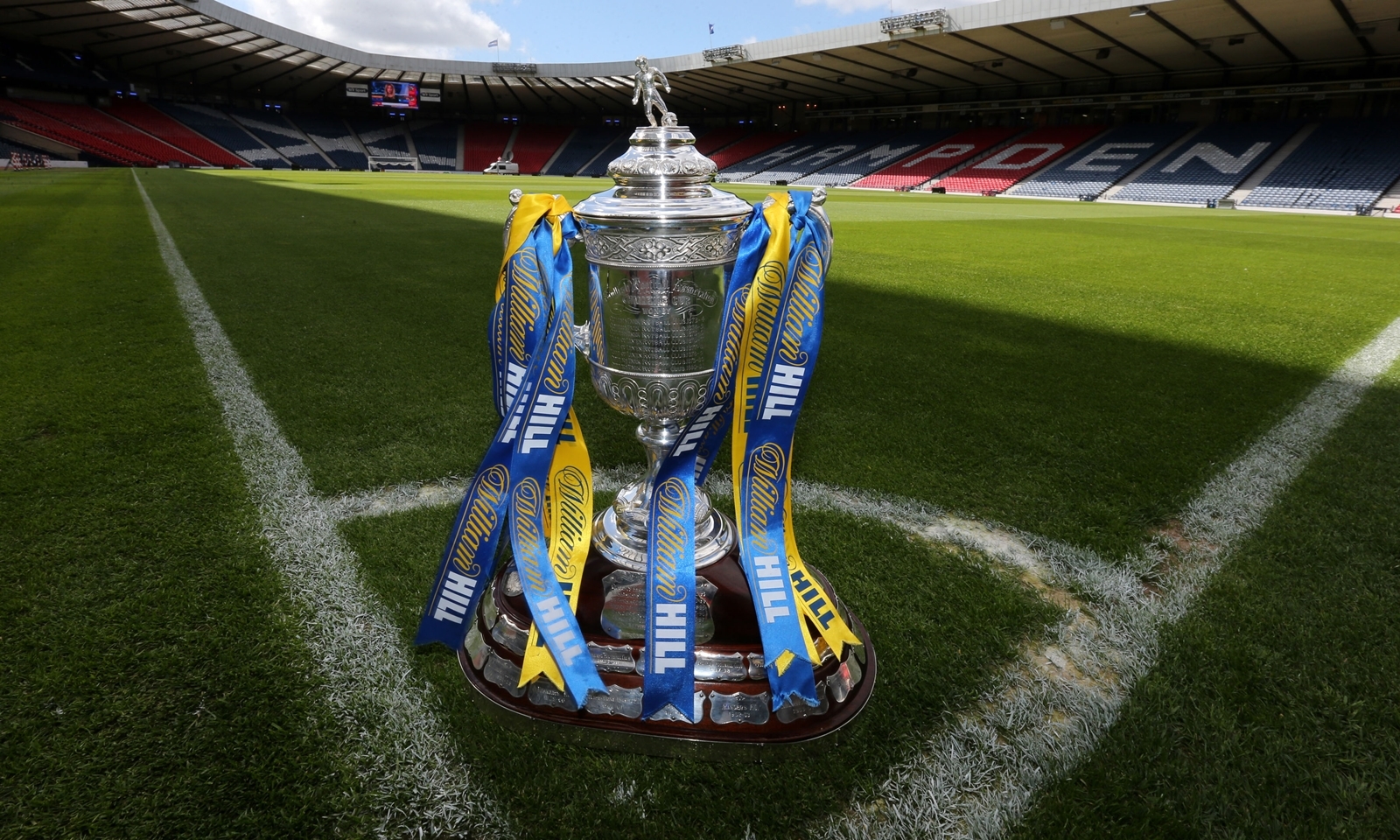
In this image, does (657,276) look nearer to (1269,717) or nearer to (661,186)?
(661,186)

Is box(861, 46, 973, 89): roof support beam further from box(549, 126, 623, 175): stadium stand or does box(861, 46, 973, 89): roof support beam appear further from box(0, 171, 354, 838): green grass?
box(0, 171, 354, 838): green grass

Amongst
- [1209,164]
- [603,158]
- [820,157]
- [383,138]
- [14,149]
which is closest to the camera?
[1209,164]

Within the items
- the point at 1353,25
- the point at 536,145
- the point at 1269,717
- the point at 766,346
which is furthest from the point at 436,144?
the point at 1269,717

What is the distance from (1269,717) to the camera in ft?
4.66

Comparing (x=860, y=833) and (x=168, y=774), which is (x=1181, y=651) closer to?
(x=860, y=833)

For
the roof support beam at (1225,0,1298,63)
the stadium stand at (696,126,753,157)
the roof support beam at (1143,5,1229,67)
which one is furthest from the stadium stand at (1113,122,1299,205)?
the stadium stand at (696,126,753,157)

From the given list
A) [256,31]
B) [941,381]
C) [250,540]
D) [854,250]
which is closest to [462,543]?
[250,540]

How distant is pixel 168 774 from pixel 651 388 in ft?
3.67

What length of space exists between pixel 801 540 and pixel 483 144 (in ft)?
172

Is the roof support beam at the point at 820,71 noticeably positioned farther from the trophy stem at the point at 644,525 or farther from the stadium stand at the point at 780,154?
the trophy stem at the point at 644,525

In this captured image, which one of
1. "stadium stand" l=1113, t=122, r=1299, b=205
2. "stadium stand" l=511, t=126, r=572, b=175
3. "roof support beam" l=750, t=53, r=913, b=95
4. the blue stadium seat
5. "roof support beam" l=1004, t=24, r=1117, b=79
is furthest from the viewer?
"stadium stand" l=511, t=126, r=572, b=175

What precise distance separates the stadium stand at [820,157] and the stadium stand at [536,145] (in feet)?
57.7

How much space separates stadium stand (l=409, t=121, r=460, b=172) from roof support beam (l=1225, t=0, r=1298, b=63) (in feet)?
135

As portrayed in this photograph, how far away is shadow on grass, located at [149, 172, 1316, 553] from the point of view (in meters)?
2.49
